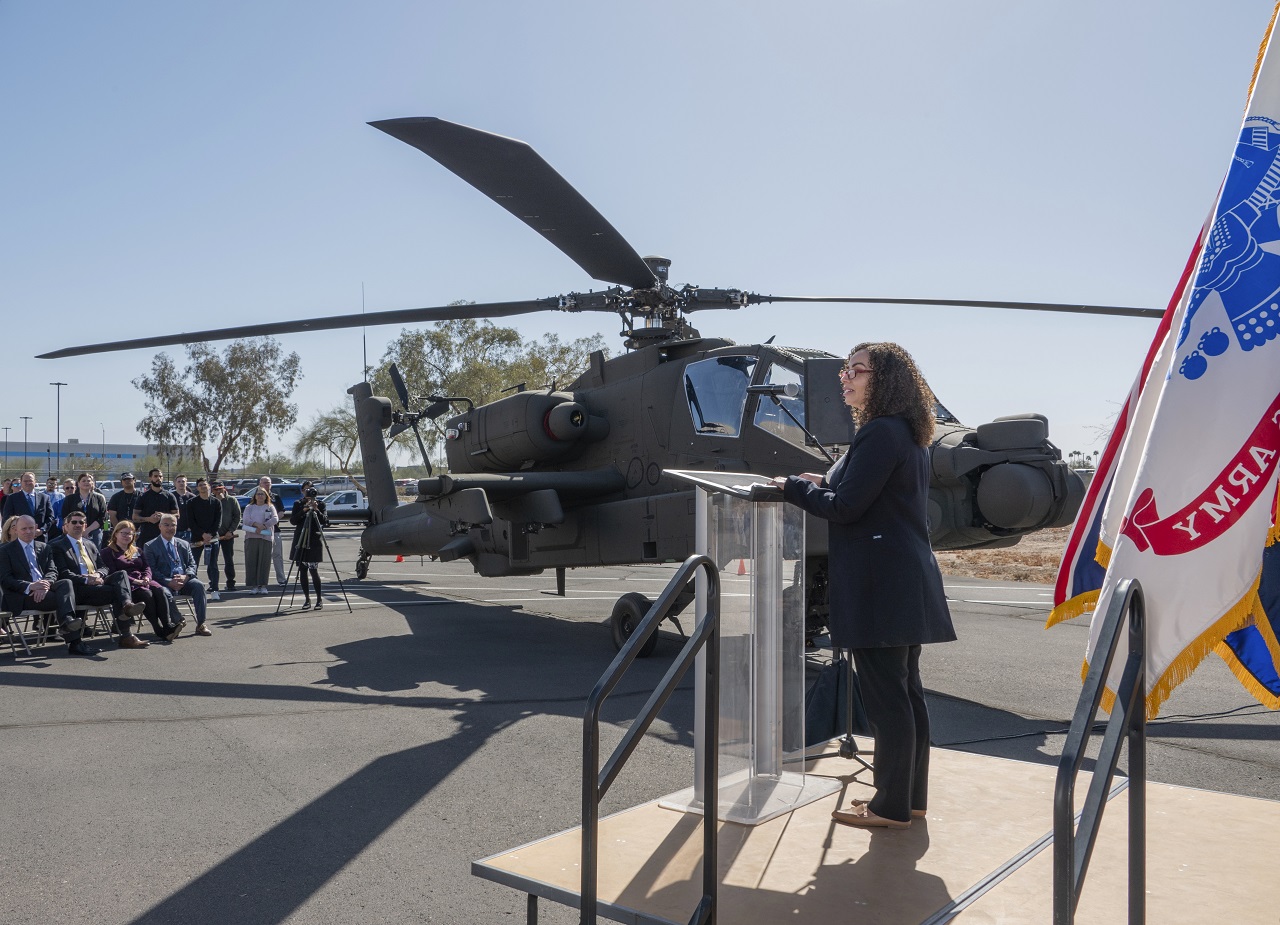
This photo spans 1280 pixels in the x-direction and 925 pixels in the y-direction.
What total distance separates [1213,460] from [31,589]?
10.2 meters

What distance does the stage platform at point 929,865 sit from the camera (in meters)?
3.14

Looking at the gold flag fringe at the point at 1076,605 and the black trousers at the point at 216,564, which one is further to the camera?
the black trousers at the point at 216,564

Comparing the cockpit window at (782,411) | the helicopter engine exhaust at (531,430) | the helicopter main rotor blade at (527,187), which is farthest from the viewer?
the helicopter engine exhaust at (531,430)

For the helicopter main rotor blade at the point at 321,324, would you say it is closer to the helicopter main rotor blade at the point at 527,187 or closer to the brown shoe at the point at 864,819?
the helicopter main rotor blade at the point at 527,187

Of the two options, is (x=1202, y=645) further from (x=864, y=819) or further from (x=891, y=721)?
(x=864, y=819)

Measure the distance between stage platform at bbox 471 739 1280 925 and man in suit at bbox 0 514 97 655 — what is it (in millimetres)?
7942

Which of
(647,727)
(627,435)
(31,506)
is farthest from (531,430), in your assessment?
(647,727)

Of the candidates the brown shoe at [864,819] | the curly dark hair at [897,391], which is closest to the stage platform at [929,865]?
the brown shoe at [864,819]

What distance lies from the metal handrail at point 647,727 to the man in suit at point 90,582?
353 inches

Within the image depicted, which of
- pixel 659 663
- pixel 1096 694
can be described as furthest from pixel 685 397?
pixel 1096 694

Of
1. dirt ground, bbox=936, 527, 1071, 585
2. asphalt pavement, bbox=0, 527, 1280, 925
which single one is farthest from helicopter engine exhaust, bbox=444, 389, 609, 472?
dirt ground, bbox=936, 527, 1071, 585

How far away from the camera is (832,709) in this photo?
5.42 m

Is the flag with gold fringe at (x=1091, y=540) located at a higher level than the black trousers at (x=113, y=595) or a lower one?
higher

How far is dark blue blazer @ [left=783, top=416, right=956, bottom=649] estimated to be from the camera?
377cm
